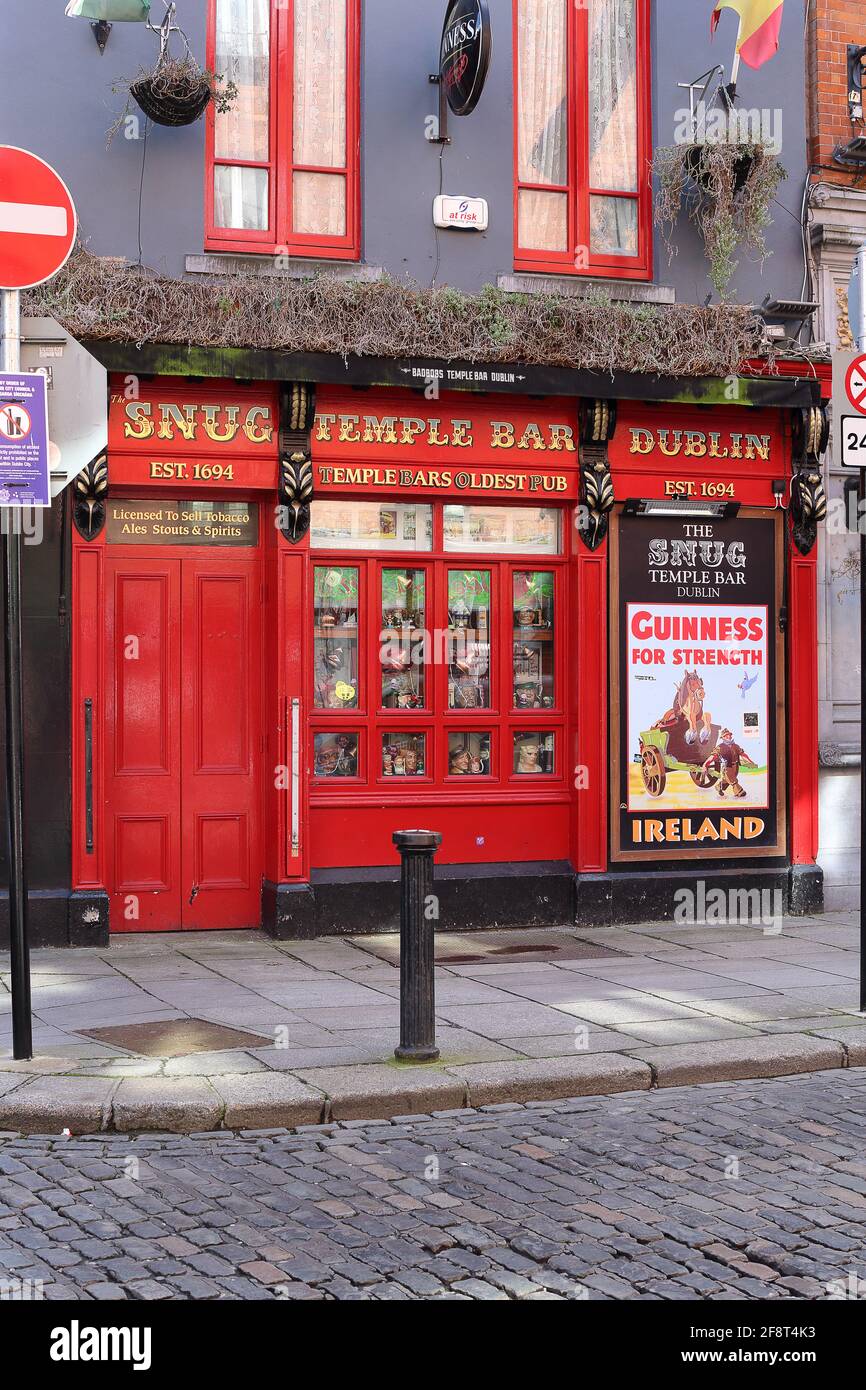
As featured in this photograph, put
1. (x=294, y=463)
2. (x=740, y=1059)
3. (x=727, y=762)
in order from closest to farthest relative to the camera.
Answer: (x=740, y=1059) → (x=294, y=463) → (x=727, y=762)

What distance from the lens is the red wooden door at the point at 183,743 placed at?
1028 centimetres

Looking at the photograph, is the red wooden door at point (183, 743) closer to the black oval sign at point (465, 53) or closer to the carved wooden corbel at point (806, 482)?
the black oval sign at point (465, 53)

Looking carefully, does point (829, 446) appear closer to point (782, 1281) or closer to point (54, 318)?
point (54, 318)

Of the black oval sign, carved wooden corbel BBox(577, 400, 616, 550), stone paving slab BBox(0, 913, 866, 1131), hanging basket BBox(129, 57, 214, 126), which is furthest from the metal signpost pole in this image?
carved wooden corbel BBox(577, 400, 616, 550)

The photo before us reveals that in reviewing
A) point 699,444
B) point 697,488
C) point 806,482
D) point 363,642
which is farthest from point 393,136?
point 806,482

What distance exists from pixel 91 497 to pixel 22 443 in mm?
3094

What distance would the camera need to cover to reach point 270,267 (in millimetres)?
10430

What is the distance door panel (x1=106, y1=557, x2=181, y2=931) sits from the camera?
403 inches

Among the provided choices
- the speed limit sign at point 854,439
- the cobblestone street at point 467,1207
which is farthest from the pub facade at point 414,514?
the cobblestone street at point 467,1207

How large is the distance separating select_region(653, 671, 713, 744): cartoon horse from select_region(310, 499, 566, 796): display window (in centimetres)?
88

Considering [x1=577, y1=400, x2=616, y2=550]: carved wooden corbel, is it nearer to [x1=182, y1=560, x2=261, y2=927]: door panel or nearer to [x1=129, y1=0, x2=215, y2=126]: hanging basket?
[x1=182, y1=560, x2=261, y2=927]: door panel

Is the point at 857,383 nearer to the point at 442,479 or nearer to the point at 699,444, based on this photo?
the point at 699,444

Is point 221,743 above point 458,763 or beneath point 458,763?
above

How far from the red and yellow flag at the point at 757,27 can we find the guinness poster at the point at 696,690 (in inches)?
137
